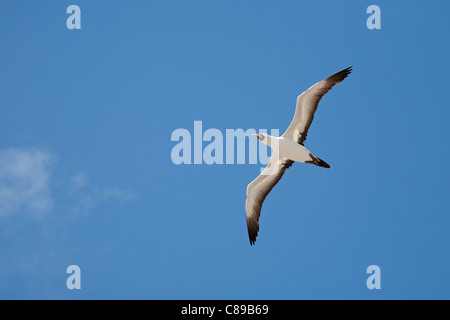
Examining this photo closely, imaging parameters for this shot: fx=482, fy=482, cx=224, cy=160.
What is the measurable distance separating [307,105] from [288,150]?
6.88 ft

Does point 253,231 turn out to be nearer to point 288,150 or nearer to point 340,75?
point 288,150

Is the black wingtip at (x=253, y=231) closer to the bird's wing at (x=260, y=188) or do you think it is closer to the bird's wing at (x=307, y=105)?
the bird's wing at (x=260, y=188)

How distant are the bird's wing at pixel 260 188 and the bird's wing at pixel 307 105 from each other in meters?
1.48

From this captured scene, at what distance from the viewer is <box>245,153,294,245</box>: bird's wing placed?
22.1m

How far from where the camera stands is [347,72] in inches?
803

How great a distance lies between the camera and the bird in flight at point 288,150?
A: 20.2 m

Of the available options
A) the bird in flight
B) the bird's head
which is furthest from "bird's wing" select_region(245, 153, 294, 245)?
the bird's head

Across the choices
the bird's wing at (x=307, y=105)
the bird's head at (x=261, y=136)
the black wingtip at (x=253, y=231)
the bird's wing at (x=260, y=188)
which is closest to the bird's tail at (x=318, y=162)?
the bird's wing at (x=307, y=105)

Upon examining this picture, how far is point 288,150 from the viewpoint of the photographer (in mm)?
20938

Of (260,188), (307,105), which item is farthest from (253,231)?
(307,105)
